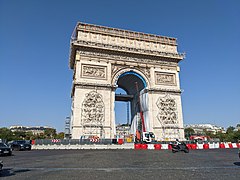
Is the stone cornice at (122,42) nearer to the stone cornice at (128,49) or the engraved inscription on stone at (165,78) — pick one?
the stone cornice at (128,49)

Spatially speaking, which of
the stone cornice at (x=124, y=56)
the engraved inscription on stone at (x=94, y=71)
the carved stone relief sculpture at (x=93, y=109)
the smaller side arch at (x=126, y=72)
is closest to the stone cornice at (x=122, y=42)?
the stone cornice at (x=124, y=56)

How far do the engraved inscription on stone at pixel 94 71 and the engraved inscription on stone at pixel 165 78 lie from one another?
9.34 m

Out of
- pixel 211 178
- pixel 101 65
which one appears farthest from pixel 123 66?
pixel 211 178

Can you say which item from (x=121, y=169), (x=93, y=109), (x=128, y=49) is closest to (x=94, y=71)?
(x=93, y=109)

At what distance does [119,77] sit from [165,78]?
811cm

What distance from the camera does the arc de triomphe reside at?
29.3m

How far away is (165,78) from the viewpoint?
1387 inches

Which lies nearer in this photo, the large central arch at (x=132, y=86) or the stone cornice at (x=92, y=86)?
the stone cornice at (x=92, y=86)

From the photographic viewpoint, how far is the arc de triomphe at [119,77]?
29.3m

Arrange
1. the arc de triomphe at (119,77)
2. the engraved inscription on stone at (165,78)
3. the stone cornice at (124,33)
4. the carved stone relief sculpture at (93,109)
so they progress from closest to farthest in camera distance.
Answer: the carved stone relief sculpture at (93,109) → the arc de triomphe at (119,77) → the stone cornice at (124,33) → the engraved inscription on stone at (165,78)

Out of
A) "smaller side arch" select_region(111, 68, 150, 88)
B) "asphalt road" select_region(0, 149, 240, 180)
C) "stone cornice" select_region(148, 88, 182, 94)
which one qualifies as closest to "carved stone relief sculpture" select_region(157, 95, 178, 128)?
"stone cornice" select_region(148, 88, 182, 94)

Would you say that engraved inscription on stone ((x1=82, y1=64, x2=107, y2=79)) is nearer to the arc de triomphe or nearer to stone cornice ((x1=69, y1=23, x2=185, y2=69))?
the arc de triomphe

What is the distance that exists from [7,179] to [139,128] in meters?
30.3

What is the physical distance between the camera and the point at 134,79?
3606cm
